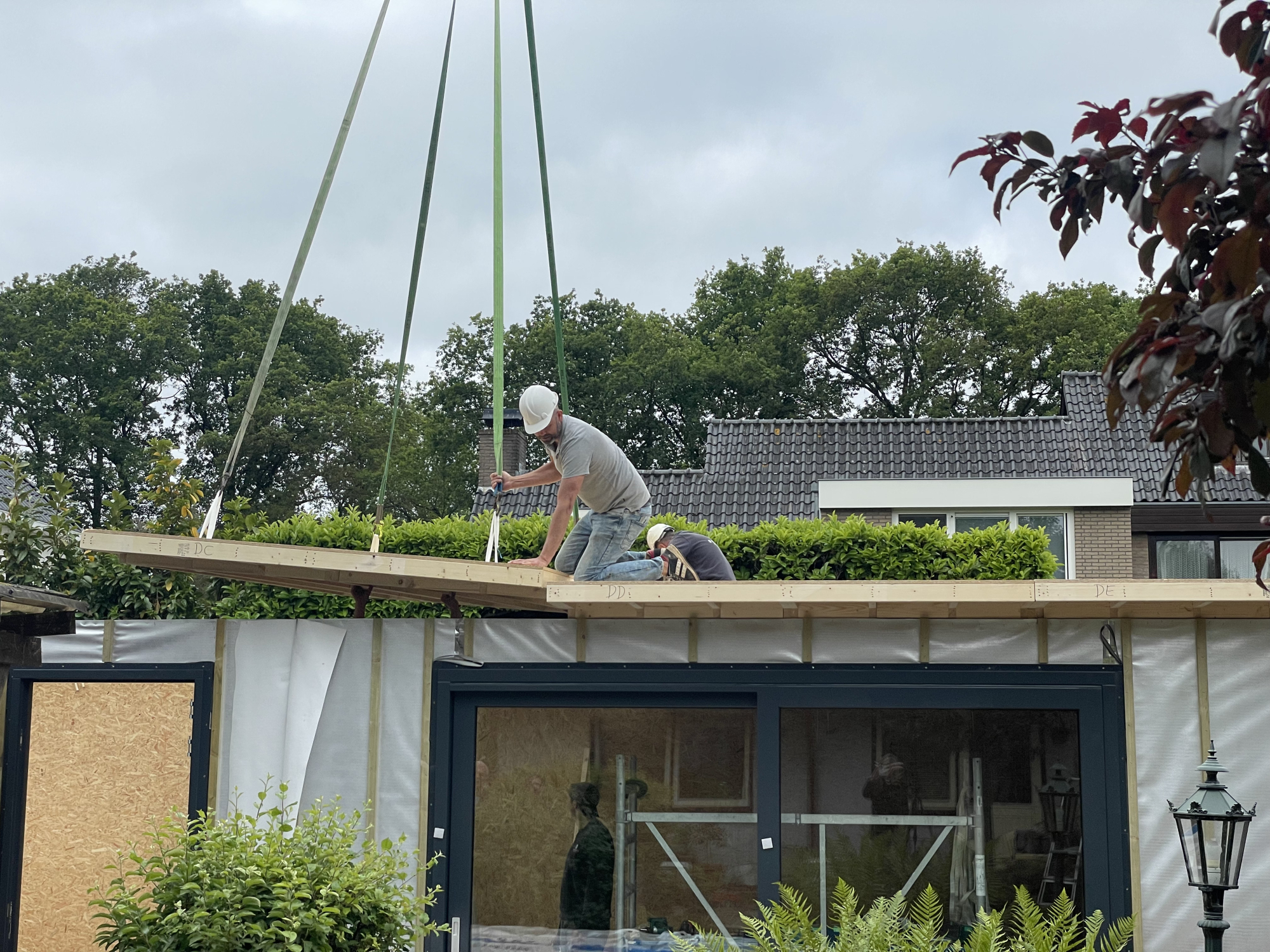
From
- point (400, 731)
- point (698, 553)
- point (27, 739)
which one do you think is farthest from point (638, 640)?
point (27, 739)

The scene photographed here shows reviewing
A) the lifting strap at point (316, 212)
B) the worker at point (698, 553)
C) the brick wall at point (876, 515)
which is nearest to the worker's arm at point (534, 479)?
the worker at point (698, 553)

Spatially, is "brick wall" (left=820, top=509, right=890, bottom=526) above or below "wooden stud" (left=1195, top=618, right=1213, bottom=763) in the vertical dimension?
above

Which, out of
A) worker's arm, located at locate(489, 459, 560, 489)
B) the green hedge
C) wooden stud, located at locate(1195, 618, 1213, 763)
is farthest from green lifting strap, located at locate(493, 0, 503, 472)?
the green hedge

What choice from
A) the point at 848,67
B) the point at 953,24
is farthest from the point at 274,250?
the point at 953,24

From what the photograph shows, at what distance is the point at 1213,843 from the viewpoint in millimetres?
5059

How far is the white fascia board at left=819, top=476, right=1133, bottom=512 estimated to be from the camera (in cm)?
1848

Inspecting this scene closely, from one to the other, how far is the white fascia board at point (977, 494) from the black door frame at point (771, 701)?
42.3 feet

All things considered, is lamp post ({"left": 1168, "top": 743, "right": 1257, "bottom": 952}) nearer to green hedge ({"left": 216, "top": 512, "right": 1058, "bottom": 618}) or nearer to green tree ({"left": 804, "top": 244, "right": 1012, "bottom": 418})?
green hedge ({"left": 216, "top": 512, "right": 1058, "bottom": 618})

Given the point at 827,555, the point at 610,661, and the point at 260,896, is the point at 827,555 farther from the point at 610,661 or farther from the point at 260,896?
the point at 260,896

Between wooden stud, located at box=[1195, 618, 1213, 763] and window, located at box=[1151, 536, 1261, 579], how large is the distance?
549 inches

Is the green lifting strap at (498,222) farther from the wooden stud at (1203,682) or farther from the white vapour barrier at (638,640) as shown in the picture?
the wooden stud at (1203,682)

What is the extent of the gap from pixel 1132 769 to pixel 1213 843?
89cm

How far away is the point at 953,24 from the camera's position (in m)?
19.8

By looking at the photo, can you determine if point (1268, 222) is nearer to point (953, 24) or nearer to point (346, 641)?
point (346, 641)
